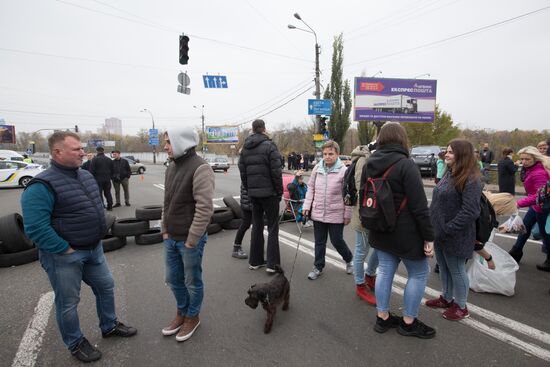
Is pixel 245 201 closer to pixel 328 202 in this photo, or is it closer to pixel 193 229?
pixel 328 202

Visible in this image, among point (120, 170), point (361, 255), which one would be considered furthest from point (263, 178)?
point (120, 170)

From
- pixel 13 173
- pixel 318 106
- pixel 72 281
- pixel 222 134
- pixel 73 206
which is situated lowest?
pixel 72 281

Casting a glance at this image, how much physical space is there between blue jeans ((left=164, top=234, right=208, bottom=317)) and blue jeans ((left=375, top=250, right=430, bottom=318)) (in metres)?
1.68

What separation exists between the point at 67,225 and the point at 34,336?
1425mm

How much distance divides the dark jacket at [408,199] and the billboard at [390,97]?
2341 cm

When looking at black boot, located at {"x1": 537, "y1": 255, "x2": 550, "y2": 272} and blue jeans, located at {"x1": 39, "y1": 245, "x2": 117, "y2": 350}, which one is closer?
blue jeans, located at {"x1": 39, "y1": 245, "x2": 117, "y2": 350}

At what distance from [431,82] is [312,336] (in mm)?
26994

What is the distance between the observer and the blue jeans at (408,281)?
9.00ft

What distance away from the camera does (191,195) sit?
2646 millimetres

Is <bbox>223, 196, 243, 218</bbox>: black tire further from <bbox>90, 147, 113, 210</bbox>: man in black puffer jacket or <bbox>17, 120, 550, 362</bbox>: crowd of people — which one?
<bbox>90, 147, 113, 210</bbox>: man in black puffer jacket

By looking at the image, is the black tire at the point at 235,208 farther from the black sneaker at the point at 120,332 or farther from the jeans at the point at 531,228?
the jeans at the point at 531,228

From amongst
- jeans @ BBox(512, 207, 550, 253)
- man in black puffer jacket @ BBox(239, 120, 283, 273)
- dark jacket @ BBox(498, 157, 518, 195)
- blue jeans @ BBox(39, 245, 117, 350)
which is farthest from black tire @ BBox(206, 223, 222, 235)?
dark jacket @ BBox(498, 157, 518, 195)

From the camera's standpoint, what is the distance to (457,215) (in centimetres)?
284

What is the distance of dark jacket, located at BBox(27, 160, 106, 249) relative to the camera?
7.61 feet
